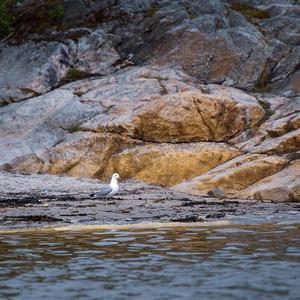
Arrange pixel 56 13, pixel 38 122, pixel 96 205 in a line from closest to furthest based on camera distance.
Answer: pixel 96 205 → pixel 38 122 → pixel 56 13

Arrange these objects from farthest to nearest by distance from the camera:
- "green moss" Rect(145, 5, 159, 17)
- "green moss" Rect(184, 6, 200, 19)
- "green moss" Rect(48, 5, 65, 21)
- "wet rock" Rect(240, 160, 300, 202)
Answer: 1. "green moss" Rect(48, 5, 65, 21)
2. "green moss" Rect(145, 5, 159, 17)
3. "green moss" Rect(184, 6, 200, 19)
4. "wet rock" Rect(240, 160, 300, 202)

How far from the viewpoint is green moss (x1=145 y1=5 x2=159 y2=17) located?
36.2 m

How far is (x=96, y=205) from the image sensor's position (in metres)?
18.6

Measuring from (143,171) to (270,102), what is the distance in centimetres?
714

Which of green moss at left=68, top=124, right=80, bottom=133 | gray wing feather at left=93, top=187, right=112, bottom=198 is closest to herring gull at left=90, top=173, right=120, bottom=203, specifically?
gray wing feather at left=93, top=187, right=112, bottom=198

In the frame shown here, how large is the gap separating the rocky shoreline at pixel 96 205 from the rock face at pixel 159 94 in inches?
77.2

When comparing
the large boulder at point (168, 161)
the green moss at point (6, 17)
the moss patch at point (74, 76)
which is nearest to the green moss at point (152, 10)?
the moss patch at point (74, 76)

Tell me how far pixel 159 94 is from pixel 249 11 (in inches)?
456

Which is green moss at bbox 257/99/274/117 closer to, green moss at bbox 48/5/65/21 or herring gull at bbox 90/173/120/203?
herring gull at bbox 90/173/120/203

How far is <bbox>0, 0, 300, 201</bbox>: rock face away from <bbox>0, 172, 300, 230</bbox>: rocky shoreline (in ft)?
6.43

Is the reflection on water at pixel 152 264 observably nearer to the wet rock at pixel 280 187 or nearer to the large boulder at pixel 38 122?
the wet rock at pixel 280 187

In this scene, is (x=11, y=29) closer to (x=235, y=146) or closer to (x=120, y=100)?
(x=120, y=100)

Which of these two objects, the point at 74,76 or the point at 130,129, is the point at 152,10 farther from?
the point at 130,129

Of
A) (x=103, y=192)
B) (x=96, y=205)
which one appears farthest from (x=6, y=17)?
(x=96, y=205)
